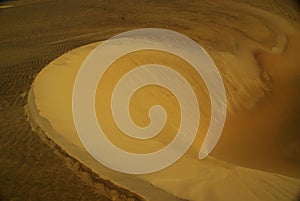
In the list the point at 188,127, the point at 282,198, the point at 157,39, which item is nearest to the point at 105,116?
the point at 188,127

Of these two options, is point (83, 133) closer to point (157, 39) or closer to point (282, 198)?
point (282, 198)

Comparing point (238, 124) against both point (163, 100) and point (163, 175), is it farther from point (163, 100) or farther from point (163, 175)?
point (163, 175)

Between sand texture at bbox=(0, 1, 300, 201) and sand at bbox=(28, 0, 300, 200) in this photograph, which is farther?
sand at bbox=(28, 0, 300, 200)

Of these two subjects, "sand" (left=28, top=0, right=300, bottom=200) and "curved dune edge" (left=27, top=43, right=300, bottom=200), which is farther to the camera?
"sand" (left=28, top=0, right=300, bottom=200)

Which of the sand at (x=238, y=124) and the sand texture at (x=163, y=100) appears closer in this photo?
the sand texture at (x=163, y=100)
